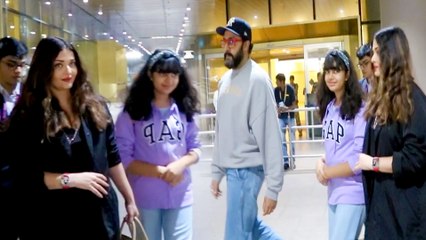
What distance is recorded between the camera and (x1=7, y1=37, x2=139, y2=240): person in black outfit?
6.91ft

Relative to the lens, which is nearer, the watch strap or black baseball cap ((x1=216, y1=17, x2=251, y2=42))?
the watch strap

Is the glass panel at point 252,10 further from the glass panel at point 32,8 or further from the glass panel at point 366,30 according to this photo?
the glass panel at point 32,8

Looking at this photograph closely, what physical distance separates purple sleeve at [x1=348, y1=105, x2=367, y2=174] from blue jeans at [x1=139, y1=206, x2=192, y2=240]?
959 mm

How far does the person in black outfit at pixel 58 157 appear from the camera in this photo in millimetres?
2107

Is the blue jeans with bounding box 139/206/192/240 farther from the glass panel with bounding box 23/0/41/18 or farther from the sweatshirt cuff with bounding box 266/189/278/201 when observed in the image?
the glass panel with bounding box 23/0/41/18

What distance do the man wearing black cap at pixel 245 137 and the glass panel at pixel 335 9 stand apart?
11716 mm

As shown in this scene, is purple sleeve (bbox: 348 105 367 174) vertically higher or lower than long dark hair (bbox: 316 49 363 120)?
lower

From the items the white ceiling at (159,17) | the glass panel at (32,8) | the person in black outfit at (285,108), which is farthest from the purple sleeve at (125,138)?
the white ceiling at (159,17)

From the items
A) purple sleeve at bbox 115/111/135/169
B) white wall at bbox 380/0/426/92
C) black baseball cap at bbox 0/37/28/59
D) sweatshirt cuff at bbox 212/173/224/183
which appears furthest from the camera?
white wall at bbox 380/0/426/92

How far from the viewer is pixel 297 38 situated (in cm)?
1542

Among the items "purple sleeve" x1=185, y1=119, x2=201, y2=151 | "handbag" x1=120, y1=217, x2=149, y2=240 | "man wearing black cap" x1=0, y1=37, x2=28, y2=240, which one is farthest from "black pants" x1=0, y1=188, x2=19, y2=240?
"purple sleeve" x1=185, y1=119, x2=201, y2=151

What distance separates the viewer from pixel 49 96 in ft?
7.20

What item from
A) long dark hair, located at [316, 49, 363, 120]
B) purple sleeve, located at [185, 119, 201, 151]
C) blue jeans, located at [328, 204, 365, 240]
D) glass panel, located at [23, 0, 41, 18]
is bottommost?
blue jeans, located at [328, 204, 365, 240]

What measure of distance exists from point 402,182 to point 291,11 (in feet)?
41.2
